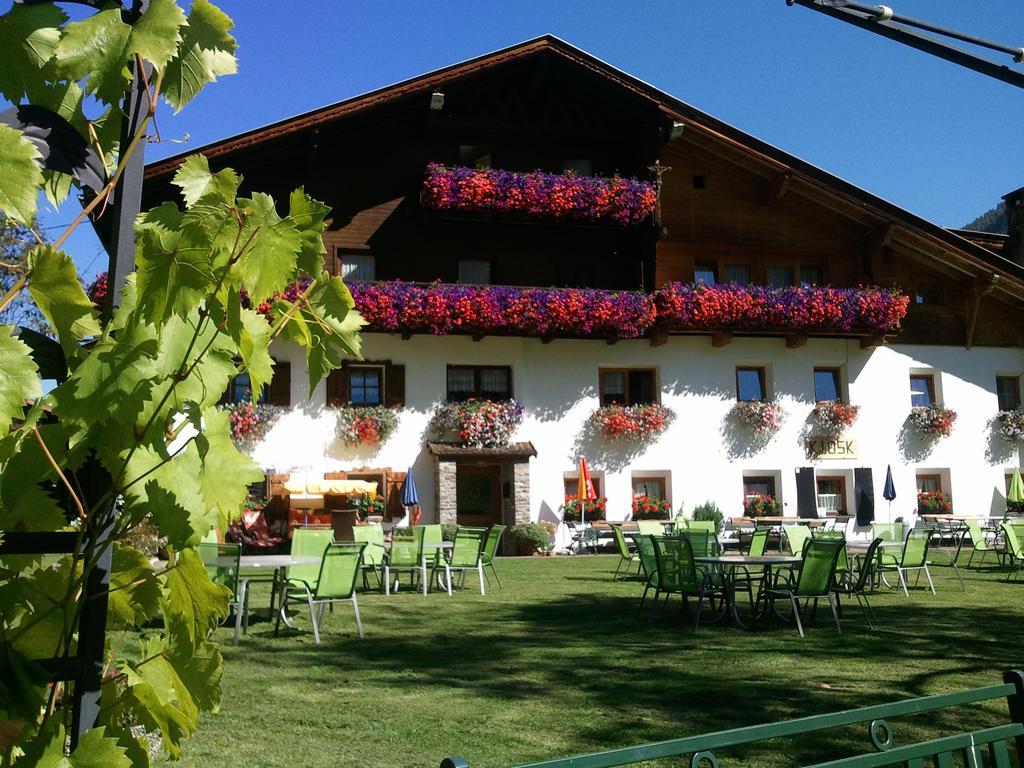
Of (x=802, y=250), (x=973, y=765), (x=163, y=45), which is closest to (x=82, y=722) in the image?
(x=163, y=45)

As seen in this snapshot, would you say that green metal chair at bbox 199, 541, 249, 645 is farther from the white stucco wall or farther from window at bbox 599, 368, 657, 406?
window at bbox 599, 368, 657, 406

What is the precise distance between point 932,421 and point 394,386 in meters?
14.1

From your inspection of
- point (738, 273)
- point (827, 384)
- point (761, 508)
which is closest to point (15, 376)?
point (761, 508)

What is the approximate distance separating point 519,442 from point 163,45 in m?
21.2

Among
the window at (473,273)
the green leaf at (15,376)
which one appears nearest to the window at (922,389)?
the window at (473,273)

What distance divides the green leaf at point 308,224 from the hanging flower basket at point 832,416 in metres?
24.4

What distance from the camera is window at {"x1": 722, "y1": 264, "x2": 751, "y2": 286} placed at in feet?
79.4

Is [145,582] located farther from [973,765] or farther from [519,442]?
[519,442]

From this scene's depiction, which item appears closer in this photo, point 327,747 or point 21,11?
point 21,11

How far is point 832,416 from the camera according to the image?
24.1 m

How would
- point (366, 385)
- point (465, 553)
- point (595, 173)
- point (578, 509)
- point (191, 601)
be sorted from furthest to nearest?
point (595, 173), point (578, 509), point (366, 385), point (465, 553), point (191, 601)

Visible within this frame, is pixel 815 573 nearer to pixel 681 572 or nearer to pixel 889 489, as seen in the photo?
pixel 681 572

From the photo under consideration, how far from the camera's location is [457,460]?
2159cm

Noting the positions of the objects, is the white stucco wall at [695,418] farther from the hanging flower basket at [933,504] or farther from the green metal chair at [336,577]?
the green metal chair at [336,577]
